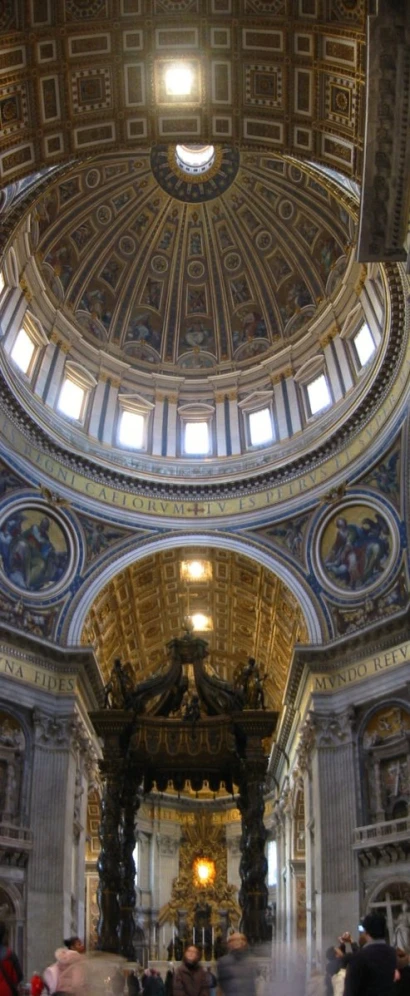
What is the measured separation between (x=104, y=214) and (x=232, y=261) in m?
4.48

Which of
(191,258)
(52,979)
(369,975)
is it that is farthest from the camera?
(191,258)

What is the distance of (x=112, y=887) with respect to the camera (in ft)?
49.0

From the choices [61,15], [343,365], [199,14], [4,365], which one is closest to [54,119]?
[61,15]

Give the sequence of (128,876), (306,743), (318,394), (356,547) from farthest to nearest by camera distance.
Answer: (318,394)
(356,547)
(306,743)
(128,876)

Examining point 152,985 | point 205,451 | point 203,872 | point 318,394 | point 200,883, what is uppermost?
point 318,394

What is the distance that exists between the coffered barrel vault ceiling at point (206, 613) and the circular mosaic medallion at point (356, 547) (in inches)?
61.4

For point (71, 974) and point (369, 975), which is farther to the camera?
point (71, 974)

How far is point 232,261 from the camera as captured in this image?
97.1 ft

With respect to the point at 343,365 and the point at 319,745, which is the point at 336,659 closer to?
the point at 319,745

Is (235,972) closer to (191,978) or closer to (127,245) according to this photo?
(191,978)

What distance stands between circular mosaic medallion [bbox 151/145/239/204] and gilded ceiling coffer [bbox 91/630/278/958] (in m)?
16.6

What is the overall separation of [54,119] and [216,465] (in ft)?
43.1

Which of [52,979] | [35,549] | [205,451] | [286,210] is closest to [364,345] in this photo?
[286,210]

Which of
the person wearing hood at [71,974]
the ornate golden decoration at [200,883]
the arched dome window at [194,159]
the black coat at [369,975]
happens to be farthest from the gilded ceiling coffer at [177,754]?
the ornate golden decoration at [200,883]
